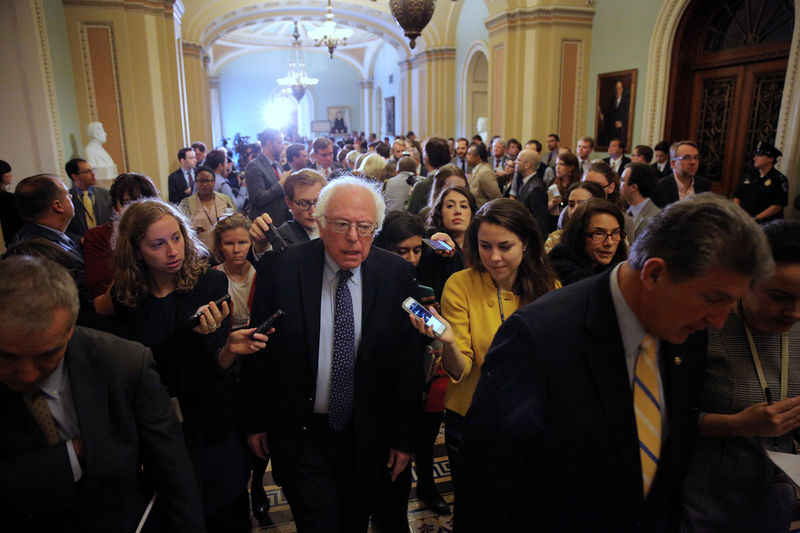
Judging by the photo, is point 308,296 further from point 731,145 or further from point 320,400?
point 731,145

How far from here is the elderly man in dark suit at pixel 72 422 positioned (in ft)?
4.15

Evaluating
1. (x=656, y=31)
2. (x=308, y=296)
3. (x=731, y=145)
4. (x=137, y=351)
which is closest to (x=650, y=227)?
(x=308, y=296)

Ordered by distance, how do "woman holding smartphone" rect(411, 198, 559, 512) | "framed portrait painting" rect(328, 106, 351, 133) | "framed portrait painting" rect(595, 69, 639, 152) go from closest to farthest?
"woman holding smartphone" rect(411, 198, 559, 512) < "framed portrait painting" rect(595, 69, 639, 152) < "framed portrait painting" rect(328, 106, 351, 133)

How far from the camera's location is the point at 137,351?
4.94ft

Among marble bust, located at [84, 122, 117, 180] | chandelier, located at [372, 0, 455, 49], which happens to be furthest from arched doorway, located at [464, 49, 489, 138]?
marble bust, located at [84, 122, 117, 180]

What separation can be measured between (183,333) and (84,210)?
12.3 ft

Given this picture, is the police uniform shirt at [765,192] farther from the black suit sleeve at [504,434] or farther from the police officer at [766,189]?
the black suit sleeve at [504,434]

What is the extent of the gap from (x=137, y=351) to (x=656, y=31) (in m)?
8.92

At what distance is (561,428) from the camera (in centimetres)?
126

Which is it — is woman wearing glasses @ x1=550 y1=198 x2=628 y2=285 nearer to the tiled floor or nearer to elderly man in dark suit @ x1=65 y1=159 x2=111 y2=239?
the tiled floor

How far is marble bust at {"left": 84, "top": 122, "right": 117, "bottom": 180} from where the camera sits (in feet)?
22.9

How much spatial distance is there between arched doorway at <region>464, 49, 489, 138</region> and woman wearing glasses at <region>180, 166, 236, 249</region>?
376 inches

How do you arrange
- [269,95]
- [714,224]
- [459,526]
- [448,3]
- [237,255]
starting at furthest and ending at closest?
[269,95]
[448,3]
[237,255]
[459,526]
[714,224]

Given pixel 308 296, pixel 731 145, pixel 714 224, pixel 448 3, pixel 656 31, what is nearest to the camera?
pixel 714 224
